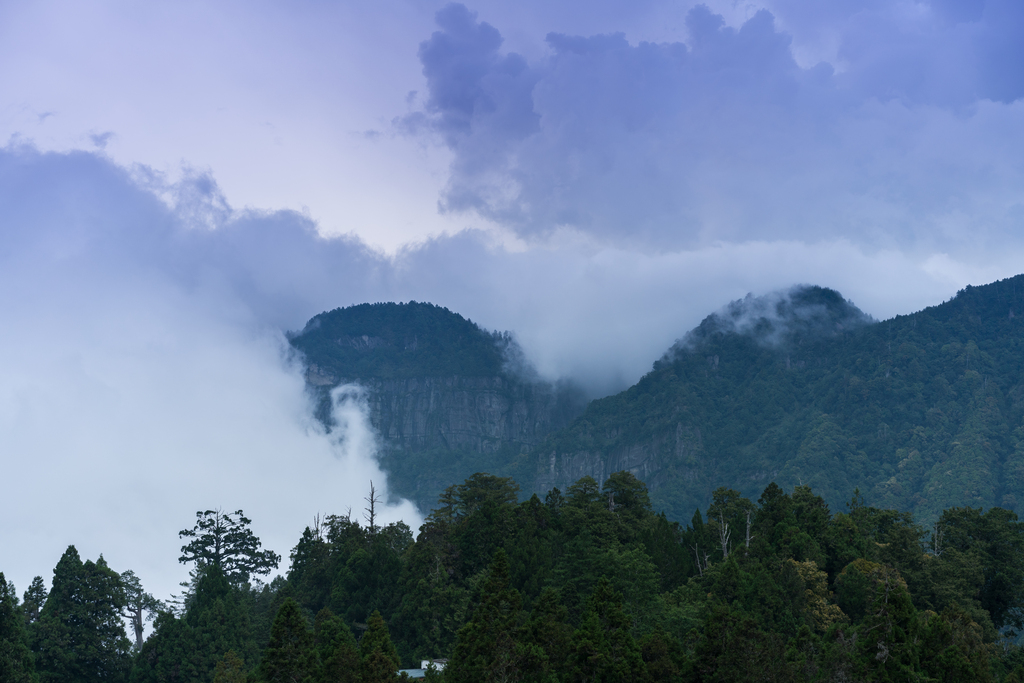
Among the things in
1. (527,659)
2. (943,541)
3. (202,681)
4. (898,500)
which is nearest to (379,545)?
(202,681)

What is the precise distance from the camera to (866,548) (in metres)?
88.8

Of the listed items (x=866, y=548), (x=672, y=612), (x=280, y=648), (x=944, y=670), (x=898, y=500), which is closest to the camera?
(x=944, y=670)

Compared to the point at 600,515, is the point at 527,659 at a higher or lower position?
lower

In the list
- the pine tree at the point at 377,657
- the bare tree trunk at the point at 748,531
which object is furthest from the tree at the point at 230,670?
the bare tree trunk at the point at 748,531

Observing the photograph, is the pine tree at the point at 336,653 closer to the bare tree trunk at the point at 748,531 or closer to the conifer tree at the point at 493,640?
the conifer tree at the point at 493,640

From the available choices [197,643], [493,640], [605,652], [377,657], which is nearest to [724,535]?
[605,652]

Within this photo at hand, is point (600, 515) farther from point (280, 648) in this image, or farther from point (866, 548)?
point (280, 648)

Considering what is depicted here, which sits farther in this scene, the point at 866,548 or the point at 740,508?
the point at 740,508

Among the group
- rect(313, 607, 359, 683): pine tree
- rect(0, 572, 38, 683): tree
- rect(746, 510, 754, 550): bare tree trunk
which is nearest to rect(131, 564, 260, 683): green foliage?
rect(0, 572, 38, 683): tree

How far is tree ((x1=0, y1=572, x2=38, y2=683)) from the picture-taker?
230 feet

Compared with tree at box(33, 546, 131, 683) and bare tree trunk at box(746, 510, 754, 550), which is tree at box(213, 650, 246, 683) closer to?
tree at box(33, 546, 131, 683)

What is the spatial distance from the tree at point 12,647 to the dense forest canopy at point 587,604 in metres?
0.16

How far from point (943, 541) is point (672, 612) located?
1448 inches

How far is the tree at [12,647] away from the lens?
70125 mm
